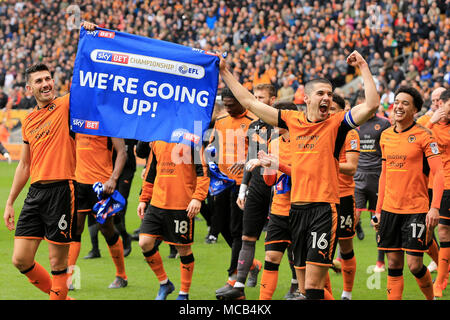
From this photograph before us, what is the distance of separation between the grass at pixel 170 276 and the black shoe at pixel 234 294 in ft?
1.06

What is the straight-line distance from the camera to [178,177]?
7500 millimetres

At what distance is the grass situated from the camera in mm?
7934

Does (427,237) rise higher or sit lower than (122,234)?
higher

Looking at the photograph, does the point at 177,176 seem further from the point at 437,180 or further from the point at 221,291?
the point at 437,180

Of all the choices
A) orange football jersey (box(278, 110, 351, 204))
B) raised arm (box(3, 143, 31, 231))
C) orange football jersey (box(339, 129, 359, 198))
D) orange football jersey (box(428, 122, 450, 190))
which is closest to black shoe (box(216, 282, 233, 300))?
orange football jersey (box(339, 129, 359, 198))

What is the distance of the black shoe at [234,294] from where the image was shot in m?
7.53

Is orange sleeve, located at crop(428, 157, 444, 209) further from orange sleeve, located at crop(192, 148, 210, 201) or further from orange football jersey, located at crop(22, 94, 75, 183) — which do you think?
orange football jersey, located at crop(22, 94, 75, 183)

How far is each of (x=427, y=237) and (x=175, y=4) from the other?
26021 mm

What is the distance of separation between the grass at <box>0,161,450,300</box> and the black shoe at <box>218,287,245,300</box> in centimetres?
32

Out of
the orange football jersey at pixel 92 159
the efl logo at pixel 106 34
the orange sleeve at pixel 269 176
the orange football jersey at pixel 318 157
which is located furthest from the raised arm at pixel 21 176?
the orange football jersey at pixel 318 157

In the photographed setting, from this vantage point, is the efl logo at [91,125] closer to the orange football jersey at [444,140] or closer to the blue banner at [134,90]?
the blue banner at [134,90]

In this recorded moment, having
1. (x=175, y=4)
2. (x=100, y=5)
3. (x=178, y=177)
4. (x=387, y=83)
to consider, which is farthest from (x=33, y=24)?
(x=178, y=177)

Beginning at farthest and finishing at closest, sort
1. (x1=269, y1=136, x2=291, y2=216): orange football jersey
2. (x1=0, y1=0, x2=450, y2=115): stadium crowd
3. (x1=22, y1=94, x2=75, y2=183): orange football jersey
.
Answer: (x1=0, y1=0, x2=450, y2=115): stadium crowd, (x1=269, y1=136, x2=291, y2=216): orange football jersey, (x1=22, y1=94, x2=75, y2=183): orange football jersey
